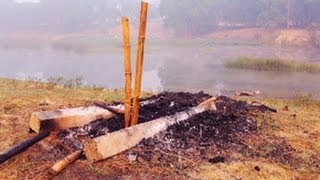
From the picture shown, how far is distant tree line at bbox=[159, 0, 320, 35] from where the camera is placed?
202 feet

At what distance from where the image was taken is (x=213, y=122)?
5.97m

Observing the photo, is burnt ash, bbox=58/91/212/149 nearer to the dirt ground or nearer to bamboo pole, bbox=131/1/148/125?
the dirt ground

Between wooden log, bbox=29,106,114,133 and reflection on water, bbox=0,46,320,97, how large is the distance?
17.0 meters

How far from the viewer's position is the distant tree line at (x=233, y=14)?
61.5m

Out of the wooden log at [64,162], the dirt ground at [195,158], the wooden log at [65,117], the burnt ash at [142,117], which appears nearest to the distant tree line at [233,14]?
the burnt ash at [142,117]

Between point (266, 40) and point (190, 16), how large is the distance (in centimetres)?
1301

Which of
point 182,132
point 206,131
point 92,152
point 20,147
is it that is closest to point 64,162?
point 92,152

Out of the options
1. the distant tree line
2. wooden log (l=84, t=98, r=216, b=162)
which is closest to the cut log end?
wooden log (l=84, t=98, r=216, b=162)

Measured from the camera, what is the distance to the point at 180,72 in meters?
35.5

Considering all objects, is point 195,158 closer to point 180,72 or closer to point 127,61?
point 127,61

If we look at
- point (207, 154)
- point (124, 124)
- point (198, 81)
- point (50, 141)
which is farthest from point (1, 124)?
point (198, 81)

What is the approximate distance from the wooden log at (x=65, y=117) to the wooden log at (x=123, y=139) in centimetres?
87

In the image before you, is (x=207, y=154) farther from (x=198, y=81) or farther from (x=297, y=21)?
(x=297, y=21)

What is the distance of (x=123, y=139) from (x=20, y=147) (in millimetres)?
1193
